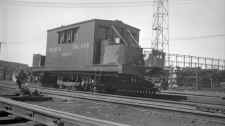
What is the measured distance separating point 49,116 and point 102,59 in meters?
8.79

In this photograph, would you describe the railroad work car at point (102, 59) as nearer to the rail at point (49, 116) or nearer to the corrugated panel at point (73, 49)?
the corrugated panel at point (73, 49)

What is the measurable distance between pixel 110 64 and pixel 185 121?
6131mm

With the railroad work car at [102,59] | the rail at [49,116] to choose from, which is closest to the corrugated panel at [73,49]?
the railroad work car at [102,59]

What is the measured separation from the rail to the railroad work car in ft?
21.0

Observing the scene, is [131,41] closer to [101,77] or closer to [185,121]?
[101,77]

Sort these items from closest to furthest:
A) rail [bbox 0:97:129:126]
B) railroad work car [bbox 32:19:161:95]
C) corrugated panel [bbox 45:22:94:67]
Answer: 1. rail [bbox 0:97:129:126]
2. railroad work car [bbox 32:19:161:95]
3. corrugated panel [bbox 45:22:94:67]

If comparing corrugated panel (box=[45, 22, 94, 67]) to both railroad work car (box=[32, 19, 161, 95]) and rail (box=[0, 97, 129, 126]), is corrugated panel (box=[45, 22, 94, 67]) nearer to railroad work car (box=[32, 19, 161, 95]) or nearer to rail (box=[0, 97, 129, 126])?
railroad work car (box=[32, 19, 161, 95])

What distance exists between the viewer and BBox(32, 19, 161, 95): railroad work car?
11453mm

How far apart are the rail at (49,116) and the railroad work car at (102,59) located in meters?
6.39

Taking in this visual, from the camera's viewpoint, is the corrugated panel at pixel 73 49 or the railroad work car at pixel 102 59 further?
the corrugated panel at pixel 73 49

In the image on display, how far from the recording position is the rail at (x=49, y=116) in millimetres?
3403

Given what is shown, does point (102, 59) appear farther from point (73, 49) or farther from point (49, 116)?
point (49, 116)

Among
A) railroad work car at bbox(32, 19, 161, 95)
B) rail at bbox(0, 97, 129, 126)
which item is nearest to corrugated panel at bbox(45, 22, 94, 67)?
railroad work car at bbox(32, 19, 161, 95)

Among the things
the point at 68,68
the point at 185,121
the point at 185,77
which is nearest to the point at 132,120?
the point at 185,121
